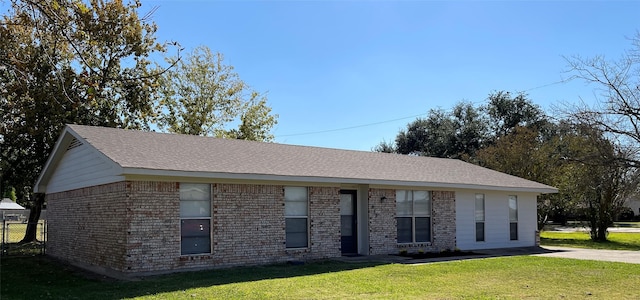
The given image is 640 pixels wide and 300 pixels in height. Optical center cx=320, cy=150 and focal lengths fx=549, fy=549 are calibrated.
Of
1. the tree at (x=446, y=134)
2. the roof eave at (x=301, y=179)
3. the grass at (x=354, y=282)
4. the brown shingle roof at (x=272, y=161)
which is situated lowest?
the grass at (x=354, y=282)

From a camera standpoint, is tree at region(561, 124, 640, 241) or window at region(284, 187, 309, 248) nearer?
window at region(284, 187, 309, 248)

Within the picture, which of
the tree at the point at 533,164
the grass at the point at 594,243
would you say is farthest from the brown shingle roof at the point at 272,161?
the tree at the point at 533,164

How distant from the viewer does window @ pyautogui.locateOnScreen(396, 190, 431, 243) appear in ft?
57.4

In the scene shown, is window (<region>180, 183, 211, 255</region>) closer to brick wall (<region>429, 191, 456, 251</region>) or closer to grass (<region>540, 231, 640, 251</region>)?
brick wall (<region>429, 191, 456, 251</region>)

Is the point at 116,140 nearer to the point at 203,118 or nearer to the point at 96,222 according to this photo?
the point at 96,222

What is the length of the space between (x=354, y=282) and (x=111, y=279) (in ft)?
16.9

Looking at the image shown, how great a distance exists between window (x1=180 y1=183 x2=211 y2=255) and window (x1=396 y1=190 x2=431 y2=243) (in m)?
6.60

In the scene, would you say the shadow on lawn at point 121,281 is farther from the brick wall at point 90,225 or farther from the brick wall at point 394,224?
the brick wall at point 394,224

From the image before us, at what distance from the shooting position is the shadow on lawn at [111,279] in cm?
981

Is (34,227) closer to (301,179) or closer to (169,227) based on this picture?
(169,227)

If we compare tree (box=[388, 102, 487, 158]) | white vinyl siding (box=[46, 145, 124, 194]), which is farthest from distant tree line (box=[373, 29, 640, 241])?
white vinyl siding (box=[46, 145, 124, 194])

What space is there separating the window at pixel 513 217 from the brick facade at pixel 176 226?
4.13m

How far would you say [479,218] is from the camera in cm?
1945

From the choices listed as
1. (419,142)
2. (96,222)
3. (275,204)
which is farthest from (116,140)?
(419,142)
